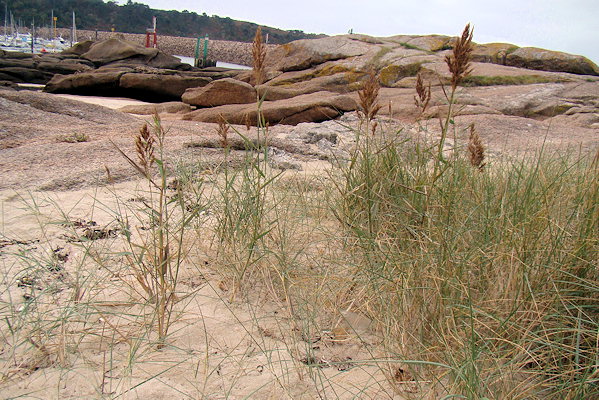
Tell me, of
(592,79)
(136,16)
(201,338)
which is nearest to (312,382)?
(201,338)

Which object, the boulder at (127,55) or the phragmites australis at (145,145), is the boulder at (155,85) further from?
the phragmites australis at (145,145)

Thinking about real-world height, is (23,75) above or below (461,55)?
below

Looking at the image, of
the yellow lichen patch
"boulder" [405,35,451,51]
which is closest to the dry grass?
the yellow lichen patch

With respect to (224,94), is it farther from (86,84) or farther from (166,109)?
(86,84)

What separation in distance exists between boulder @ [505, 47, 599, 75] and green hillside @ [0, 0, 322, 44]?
2691 inches

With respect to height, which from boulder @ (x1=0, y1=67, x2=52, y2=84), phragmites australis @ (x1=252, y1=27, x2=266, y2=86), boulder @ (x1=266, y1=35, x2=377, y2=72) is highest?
boulder @ (x1=266, y1=35, x2=377, y2=72)

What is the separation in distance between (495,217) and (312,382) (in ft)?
2.92

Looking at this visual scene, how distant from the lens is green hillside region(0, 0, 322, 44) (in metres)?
78.8

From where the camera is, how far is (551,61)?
42.9 ft

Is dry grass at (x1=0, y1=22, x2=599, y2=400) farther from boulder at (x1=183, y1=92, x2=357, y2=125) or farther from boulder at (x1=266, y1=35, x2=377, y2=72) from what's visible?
boulder at (x1=266, y1=35, x2=377, y2=72)

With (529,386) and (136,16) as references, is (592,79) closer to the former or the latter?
(529,386)

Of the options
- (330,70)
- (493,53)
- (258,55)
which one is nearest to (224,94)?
(330,70)

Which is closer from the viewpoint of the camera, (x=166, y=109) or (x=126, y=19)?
(x=166, y=109)

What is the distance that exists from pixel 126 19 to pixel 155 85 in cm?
8488
